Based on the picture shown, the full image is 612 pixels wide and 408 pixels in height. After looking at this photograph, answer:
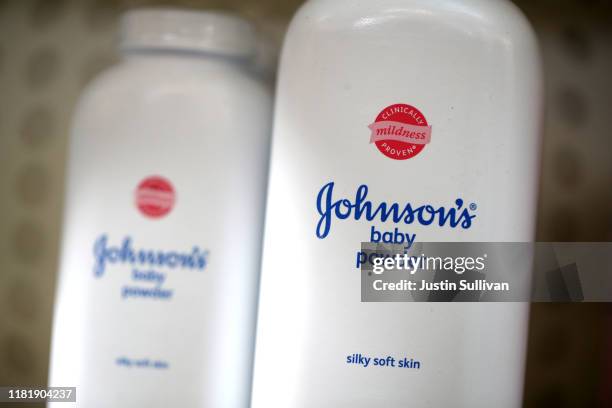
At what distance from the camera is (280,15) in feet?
2.50

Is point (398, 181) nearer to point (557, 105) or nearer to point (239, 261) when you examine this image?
point (239, 261)

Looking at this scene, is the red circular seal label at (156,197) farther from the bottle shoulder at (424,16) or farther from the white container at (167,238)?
the bottle shoulder at (424,16)

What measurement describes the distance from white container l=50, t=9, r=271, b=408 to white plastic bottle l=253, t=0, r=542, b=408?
0.22 feet

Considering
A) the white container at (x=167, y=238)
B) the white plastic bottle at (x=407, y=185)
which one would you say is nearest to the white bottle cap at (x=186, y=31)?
the white container at (x=167, y=238)

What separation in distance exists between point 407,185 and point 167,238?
184mm

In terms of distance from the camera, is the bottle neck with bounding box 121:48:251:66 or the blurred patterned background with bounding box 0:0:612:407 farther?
the blurred patterned background with bounding box 0:0:612:407

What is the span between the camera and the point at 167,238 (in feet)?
1.92

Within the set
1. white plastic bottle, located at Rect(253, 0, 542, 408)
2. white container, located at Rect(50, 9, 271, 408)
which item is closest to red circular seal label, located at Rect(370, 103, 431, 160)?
white plastic bottle, located at Rect(253, 0, 542, 408)

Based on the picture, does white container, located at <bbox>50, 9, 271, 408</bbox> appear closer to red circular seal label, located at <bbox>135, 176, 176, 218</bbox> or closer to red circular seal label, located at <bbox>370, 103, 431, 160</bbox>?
red circular seal label, located at <bbox>135, 176, 176, 218</bbox>

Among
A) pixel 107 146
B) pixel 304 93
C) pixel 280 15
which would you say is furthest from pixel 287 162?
pixel 280 15

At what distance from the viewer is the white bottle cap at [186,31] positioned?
2.00 ft

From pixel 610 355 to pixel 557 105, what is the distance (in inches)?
9.0

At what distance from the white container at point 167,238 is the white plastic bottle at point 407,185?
7 centimetres

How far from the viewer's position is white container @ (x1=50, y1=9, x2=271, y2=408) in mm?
582
